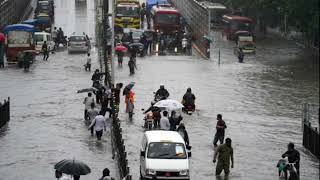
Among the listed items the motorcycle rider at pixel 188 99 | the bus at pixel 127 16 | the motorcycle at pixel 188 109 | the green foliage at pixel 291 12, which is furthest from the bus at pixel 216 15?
the motorcycle rider at pixel 188 99

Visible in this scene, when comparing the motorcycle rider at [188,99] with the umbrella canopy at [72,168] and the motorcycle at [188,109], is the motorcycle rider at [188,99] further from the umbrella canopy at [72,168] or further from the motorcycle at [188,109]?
the umbrella canopy at [72,168]

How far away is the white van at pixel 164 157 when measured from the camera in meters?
23.7

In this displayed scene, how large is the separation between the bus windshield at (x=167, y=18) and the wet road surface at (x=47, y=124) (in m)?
12.7

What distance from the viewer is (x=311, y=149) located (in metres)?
31.1

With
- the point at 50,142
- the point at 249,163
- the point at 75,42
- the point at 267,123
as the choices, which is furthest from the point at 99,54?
the point at 249,163

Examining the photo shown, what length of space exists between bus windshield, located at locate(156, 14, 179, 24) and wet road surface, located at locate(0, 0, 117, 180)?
41.5ft

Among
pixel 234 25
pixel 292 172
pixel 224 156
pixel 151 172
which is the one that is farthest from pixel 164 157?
pixel 234 25

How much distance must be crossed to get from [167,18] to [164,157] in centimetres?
4521

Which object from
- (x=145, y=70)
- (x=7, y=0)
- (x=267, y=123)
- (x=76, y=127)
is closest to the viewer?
(x=76, y=127)

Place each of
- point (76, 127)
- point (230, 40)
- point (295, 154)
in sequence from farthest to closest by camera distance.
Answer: point (230, 40) < point (76, 127) < point (295, 154)

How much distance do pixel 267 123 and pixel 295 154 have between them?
35.7ft

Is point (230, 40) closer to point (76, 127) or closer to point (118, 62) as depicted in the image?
point (118, 62)

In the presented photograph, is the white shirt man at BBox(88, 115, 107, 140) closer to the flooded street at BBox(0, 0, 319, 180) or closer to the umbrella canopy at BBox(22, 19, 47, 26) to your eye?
the flooded street at BBox(0, 0, 319, 180)

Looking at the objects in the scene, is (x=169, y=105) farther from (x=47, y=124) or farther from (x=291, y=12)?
(x=291, y=12)
